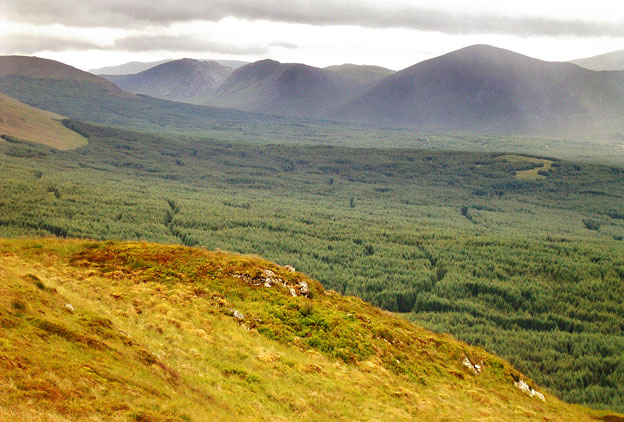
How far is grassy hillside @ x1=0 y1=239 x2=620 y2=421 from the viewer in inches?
630

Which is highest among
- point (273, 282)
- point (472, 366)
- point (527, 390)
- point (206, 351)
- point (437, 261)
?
point (273, 282)

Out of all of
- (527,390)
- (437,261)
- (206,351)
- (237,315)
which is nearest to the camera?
(206,351)

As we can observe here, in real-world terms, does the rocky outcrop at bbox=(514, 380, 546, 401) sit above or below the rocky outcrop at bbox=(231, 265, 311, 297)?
below

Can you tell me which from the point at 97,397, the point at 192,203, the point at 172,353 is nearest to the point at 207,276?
the point at 172,353

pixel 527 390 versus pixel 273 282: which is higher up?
pixel 273 282

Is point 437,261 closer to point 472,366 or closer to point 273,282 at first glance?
point 472,366

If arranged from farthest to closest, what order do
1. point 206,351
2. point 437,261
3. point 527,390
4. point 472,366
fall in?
point 437,261
point 472,366
point 527,390
point 206,351

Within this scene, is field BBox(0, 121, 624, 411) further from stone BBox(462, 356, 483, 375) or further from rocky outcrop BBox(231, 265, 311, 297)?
rocky outcrop BBox(231, 265, 311, 297)

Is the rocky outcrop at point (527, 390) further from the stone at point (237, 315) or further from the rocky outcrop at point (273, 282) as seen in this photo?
the stone at point (237, 315)

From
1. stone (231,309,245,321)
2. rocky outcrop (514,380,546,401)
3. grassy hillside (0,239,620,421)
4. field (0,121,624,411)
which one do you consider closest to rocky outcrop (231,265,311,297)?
grassy hillside (0,239,620,421)

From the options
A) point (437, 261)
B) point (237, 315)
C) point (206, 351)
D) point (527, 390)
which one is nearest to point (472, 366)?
point (527, 390)

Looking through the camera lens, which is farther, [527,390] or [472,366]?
[472,366]

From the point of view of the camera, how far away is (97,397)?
592 inches

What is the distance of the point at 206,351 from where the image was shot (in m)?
25.1
